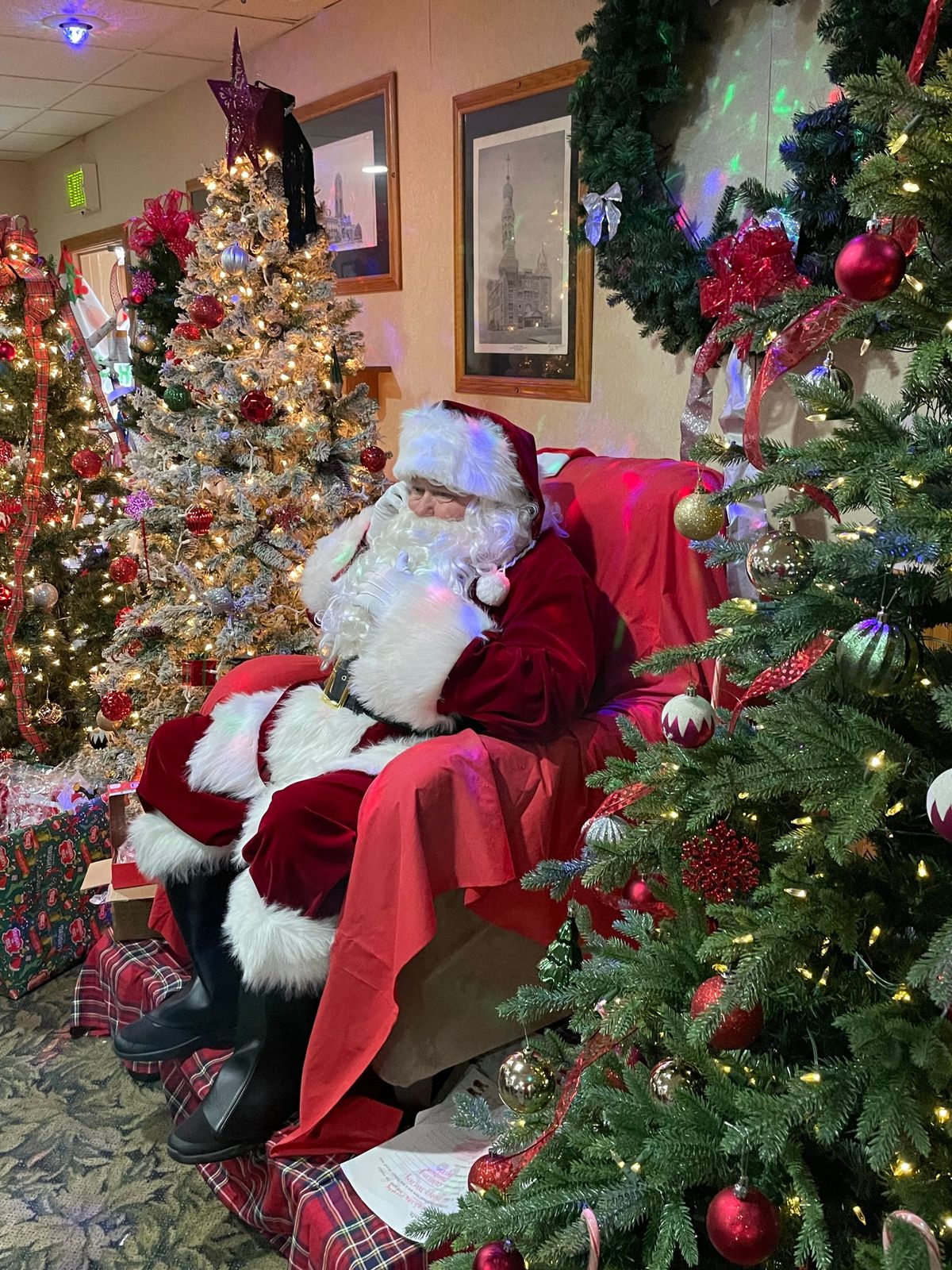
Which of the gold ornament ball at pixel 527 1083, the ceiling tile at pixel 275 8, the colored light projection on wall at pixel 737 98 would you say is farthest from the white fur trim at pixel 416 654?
the ceiling tile at pixel 275 8

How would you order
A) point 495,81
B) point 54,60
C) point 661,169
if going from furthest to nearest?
point 54,60 → point 495,81 → point 661,169

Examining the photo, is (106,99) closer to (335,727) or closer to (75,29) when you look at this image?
(75,29)

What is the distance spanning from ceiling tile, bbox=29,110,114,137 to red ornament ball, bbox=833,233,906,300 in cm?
563

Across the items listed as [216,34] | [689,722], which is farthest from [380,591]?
[216,34]

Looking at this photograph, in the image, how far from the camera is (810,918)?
104cm

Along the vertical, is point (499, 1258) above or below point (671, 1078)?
below

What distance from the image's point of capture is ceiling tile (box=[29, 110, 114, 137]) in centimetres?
545

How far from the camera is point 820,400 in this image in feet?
3.55

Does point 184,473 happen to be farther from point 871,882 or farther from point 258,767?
point 871,882

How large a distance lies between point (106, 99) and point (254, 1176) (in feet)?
17.3

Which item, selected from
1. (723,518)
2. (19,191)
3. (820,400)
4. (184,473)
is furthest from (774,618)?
(19,191)

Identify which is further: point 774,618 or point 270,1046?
point 270,1046

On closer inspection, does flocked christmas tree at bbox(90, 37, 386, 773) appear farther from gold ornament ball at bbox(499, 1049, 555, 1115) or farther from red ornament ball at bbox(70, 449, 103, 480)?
gold ornament ball at bbox(499, 1049, 555, 1115)

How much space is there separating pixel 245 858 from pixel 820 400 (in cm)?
119
